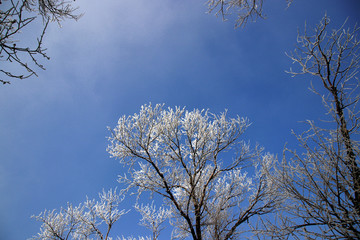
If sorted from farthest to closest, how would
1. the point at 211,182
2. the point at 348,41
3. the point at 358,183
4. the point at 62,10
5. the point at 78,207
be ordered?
the point at 78,207 < the point at 211,182 < the point at 62,10 < the point at 348,41 < the point at 358,183

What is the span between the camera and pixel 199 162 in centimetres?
738

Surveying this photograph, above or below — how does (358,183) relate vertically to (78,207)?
below

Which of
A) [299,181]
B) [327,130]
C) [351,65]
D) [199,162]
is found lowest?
[299,181]

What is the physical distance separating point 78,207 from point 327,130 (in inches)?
561

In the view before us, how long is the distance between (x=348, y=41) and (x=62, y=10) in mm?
5366

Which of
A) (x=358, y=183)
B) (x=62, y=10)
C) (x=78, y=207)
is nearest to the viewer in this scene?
(x=358, y=183)

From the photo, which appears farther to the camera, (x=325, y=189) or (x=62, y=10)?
(x=62, y=10)

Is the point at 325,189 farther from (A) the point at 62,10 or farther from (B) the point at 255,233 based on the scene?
(A) the point at 62,10

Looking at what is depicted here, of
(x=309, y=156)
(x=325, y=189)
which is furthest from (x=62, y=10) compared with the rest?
(x=325, y=189)

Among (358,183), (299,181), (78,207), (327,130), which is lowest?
(358,183)

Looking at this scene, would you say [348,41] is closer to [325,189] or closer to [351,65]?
[351,65]

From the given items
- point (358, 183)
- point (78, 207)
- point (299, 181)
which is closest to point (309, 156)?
point (299, 181)

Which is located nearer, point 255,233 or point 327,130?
point 327,130

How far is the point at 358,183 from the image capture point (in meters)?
2.66
